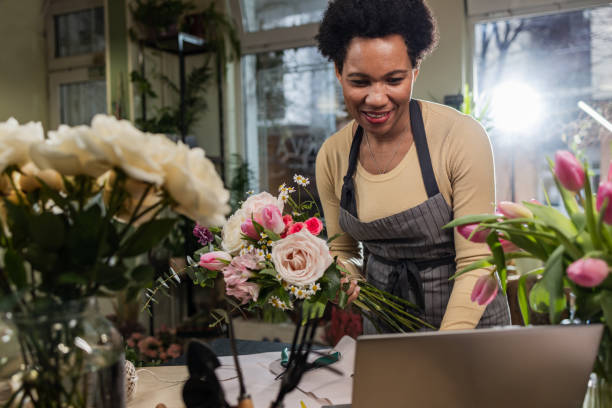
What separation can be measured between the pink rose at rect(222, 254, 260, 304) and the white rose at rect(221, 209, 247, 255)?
3 cm

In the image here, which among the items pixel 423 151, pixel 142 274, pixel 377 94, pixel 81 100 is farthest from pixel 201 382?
pixel 81 100

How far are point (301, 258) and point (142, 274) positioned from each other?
1.16ft

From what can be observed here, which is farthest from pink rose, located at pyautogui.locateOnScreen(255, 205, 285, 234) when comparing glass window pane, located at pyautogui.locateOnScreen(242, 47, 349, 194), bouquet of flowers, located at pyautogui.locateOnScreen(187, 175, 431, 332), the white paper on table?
glass window pane, located at pyautogui.locateOnScreen(242, 47, 349, 194)

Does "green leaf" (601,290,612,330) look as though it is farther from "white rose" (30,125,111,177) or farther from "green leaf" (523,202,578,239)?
"white rose" (30,125,111,177)

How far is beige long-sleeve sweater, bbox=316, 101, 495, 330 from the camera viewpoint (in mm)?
1239

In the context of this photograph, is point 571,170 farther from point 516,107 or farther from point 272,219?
point 516,107

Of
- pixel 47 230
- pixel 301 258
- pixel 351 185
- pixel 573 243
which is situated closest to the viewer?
pixel 47 230

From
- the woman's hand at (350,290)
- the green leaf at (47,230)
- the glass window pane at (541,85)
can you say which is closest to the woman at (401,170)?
the woman's hand at (350,290)

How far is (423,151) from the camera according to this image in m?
1.42

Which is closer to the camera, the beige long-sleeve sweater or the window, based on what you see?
the beige long-sleeve sweater

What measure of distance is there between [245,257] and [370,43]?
0.61 meters

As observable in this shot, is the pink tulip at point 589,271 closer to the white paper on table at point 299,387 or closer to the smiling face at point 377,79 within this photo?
the white paper on table at point 299,387

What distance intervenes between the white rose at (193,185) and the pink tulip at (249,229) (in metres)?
0.37

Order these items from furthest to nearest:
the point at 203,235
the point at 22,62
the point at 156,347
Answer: the point at 22,62
the point at 156,347
the point at 203,235
